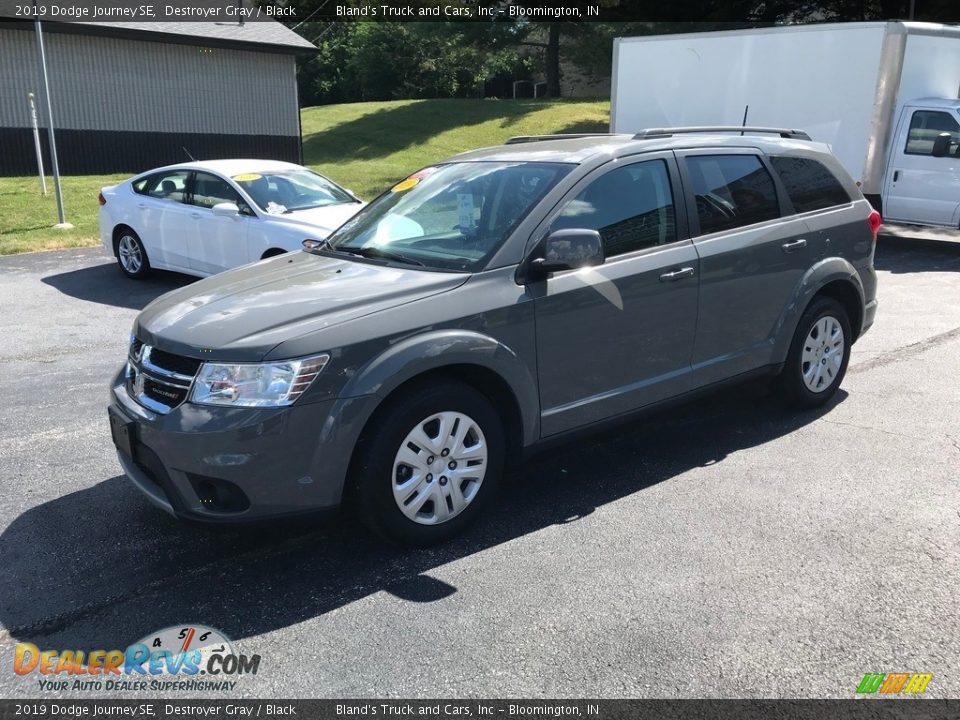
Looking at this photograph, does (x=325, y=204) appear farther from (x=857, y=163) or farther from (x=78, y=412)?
(x=857, y=163)

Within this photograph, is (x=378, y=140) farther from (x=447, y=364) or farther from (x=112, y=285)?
(x=447, y=364)

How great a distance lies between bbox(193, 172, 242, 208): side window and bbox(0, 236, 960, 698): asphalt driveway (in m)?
4.48

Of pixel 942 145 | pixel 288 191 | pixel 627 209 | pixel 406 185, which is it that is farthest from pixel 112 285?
pixel 942 145

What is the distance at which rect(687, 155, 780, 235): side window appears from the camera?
491 cm

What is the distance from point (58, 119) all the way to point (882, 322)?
69.6 ft

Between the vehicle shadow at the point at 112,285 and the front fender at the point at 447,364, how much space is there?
6.57 metres

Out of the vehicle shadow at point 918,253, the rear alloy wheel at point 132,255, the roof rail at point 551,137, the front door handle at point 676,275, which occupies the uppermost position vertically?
the roof rail at point 551,137

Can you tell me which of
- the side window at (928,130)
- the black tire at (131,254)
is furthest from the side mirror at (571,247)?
the side window at (928,130)

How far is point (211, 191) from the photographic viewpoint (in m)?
9.94

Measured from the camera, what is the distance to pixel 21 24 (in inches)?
840

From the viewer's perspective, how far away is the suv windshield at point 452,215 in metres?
4.30

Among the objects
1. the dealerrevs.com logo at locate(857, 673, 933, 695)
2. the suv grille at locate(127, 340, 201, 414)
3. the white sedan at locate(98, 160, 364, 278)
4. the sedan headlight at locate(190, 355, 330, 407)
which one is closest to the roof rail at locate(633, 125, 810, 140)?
the sedan headlight at locate(190, 355, 330, 407)

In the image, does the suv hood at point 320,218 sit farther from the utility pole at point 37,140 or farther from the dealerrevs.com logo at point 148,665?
the utility pole at point 37,140

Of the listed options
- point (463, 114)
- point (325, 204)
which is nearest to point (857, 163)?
point (325, 204)
